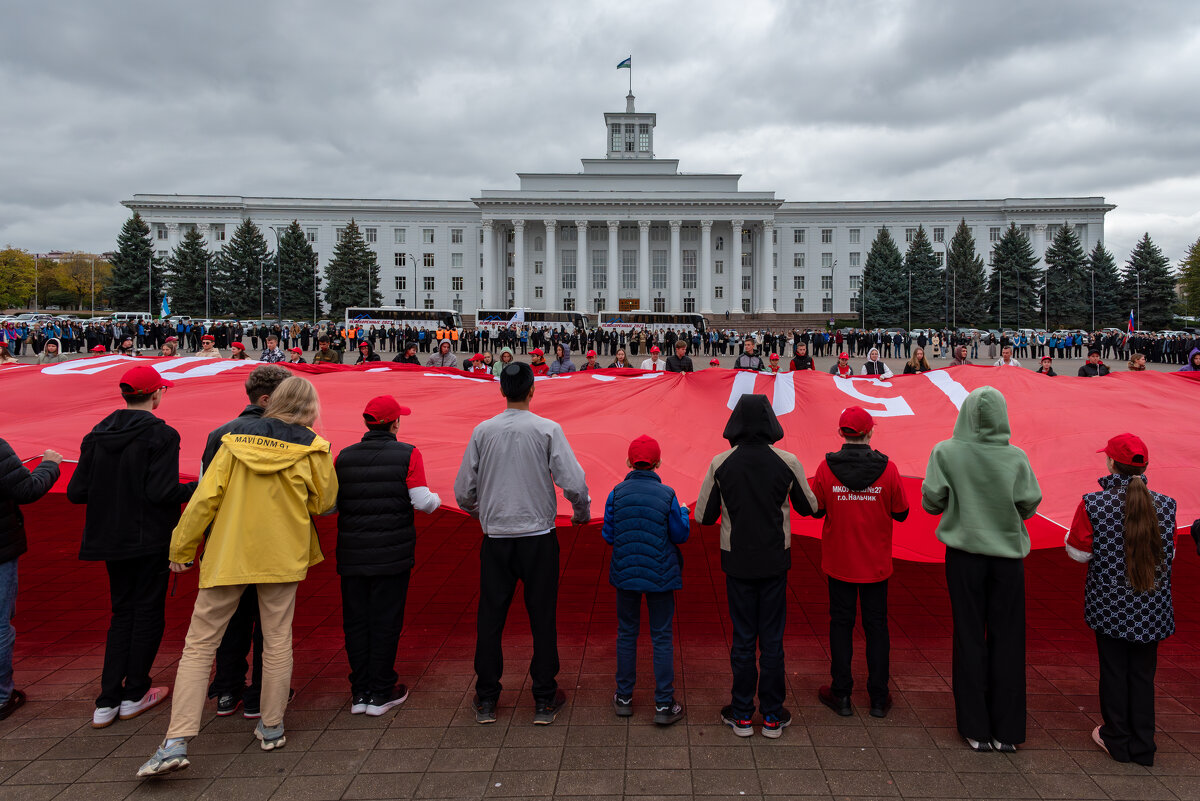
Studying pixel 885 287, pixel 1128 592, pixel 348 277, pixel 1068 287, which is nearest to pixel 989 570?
pixel 1128 592

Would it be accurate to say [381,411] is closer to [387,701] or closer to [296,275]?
[387,701]

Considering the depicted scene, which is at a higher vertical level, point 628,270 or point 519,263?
point 519,263

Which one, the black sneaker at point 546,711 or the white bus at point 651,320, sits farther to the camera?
the white bus at point 651,320

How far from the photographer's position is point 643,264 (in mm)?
78125

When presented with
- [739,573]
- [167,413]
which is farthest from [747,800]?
[167,413]

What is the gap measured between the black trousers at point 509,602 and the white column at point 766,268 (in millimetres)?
74122

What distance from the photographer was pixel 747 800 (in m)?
3.42

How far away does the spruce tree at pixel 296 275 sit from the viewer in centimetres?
6825

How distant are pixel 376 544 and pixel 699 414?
10.9ft

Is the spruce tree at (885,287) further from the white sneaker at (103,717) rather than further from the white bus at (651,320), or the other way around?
the white sneaker at (103,717)

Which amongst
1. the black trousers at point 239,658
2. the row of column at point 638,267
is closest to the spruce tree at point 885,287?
the row of column at point 638,267

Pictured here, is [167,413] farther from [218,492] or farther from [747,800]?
[747,800]

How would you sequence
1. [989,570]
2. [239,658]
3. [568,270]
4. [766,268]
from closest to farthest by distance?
[989,570], [239,658], [766,268], [568,270]

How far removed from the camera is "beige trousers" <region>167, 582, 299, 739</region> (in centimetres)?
370
